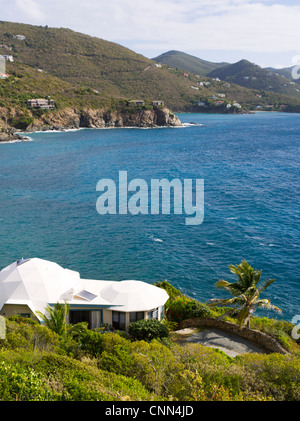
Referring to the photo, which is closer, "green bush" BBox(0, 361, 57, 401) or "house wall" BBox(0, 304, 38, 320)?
"green bush" BBox(0, 361, 57, 401)

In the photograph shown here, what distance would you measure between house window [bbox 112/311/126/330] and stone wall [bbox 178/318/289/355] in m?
4.34

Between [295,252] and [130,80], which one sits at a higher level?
[130,80]

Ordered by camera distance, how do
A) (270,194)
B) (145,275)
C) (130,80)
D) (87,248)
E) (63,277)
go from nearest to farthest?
(63,277), (145,275), (87,248), (270,194), (130,80)

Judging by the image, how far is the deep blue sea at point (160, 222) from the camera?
30.2 m

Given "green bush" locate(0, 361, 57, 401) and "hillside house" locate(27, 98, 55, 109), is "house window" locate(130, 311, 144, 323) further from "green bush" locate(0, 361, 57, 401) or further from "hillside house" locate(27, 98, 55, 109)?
"hillside house" locate(27, 98, 55, 109)

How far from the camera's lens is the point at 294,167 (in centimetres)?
7194

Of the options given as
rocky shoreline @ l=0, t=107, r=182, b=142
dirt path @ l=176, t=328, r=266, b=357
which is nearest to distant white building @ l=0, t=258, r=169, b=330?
dirt path @ l=176, t=328, r=266, b=357

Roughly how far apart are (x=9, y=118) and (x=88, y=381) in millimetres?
117881

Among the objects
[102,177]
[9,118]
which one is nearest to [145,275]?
[102,177]

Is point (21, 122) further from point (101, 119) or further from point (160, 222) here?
point (160, 222)

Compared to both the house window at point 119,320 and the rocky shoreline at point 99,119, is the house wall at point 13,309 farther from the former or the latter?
the rocky shoreline at point 99,119

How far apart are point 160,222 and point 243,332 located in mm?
21707

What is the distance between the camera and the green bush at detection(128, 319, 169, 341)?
18625 mm
